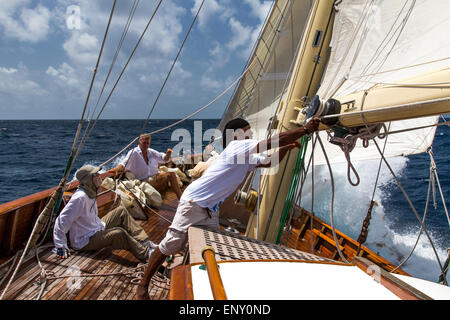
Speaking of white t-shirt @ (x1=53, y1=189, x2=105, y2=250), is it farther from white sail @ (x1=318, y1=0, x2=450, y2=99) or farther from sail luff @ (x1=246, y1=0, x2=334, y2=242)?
white sail @ (x1=318, y1=0, x2=450, y2=99)

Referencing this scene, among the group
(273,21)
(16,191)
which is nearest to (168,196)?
(273,21)

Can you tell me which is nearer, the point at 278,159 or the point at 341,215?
the point at 278,159

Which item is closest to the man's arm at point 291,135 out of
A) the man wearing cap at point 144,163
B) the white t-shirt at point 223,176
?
the white t-shirt at point 223,176

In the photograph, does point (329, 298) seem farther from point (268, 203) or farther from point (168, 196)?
point (168, 196)

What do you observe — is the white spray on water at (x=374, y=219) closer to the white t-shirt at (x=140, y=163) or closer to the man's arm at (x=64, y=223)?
the white t-shirt at (x=140, y=163)

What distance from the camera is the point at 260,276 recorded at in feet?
3.97

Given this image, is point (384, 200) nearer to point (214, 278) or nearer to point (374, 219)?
point (374, 219)

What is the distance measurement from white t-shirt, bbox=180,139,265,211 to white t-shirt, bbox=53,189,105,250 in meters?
1.32

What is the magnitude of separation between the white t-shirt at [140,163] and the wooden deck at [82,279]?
2.28 meters

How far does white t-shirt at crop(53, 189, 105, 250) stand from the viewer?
110 inches

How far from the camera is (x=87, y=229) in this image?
3.00 metres

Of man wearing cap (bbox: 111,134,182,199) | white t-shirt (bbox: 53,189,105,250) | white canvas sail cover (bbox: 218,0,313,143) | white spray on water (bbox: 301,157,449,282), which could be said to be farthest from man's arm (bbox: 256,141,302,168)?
white spray on water (bbox: 301,157,449,282)

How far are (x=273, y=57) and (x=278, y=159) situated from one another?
452 cm

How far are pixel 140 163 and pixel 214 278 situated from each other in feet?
15.2
